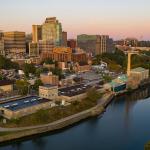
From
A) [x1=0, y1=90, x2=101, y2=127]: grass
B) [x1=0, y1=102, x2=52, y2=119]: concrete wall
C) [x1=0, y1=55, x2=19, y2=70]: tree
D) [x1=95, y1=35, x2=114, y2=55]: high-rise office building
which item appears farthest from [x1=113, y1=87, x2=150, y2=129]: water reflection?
[x1=95, y1=35, x2=114, y2=55]: high-rise office building

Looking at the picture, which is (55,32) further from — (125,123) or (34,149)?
(34,149)

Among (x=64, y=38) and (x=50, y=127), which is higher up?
(x=64, y=38)

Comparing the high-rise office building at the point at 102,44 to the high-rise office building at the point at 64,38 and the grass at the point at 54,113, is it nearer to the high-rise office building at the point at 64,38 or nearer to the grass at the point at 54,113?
the high-rise office building at the point at 64,38

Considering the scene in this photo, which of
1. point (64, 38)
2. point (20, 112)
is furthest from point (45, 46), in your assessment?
point (20, 112)

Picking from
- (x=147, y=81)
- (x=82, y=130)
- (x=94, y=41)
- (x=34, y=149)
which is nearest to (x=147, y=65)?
(x=147, y=81)

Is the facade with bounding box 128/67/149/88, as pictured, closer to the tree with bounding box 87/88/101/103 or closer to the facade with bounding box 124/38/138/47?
the tree with bounding box 87/88/101/103

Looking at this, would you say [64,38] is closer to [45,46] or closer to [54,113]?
[45,46]

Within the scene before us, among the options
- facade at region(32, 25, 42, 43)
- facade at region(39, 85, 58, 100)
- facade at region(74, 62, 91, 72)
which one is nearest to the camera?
facade at region(39, 85, 58, 100)
